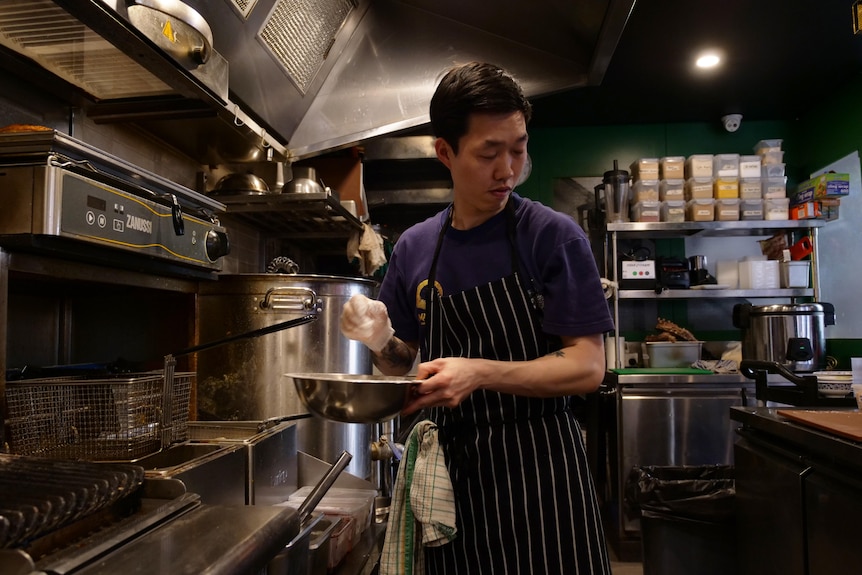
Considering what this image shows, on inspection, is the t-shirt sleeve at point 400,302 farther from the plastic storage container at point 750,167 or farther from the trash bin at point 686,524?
the plastic storage container at point 750,167

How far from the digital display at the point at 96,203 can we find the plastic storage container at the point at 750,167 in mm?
4303

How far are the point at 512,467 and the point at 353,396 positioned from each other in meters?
0.47

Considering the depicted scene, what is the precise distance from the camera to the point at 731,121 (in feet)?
15.1

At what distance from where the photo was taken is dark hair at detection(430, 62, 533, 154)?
1.21m

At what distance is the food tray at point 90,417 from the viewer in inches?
49.0

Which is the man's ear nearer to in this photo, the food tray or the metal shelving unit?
the food tray

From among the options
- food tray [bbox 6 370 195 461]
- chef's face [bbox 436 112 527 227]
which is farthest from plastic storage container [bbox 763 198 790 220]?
food tray [bbox 6 370 195 461]

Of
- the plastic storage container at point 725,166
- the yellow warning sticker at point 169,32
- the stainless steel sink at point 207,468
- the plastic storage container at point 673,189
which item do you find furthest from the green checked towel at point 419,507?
the plastic storage container at point 725,166

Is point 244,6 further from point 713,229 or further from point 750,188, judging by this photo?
point 750,188

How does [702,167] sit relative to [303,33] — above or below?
below

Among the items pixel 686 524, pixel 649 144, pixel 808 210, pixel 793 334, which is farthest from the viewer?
pixel 649 144

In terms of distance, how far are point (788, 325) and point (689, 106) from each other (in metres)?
2.00

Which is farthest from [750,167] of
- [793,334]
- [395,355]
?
[395,355]

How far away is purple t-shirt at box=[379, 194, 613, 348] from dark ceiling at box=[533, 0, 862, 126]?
2.52m
